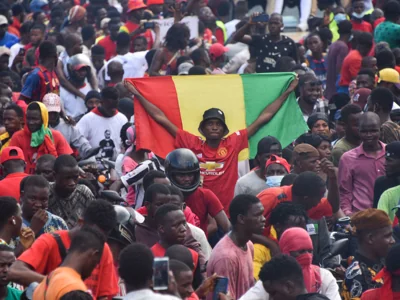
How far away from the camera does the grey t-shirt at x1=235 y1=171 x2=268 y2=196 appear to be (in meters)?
12.2

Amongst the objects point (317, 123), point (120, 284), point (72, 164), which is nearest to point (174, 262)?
point (120, 284)

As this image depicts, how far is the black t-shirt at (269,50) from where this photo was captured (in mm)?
18375

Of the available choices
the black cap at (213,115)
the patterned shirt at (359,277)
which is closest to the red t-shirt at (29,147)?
the black cap at (213,115)

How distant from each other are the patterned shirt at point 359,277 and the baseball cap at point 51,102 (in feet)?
17.6

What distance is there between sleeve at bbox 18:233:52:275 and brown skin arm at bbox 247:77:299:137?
16.7 feet

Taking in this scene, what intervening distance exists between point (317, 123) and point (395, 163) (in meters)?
2.63

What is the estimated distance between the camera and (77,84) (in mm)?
17844

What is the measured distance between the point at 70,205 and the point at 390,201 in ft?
8.88

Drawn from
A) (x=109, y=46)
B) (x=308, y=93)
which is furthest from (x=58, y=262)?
(x=109, y=46)

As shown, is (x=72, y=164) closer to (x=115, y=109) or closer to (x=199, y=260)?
(x=199, y=260)

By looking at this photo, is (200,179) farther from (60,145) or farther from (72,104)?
(72,104)

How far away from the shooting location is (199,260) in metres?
9.92

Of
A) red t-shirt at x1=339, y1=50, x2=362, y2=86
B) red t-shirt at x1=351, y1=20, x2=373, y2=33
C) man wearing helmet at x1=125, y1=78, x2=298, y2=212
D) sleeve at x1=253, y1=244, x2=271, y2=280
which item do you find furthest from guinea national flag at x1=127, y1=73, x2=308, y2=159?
red t-shirt at x1=351, y1=20, x2=373, y2=33

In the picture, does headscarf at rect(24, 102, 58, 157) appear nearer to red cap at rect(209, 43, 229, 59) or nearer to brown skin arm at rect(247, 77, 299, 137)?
brown skin arm at rect(247, 77, 299, 137)
